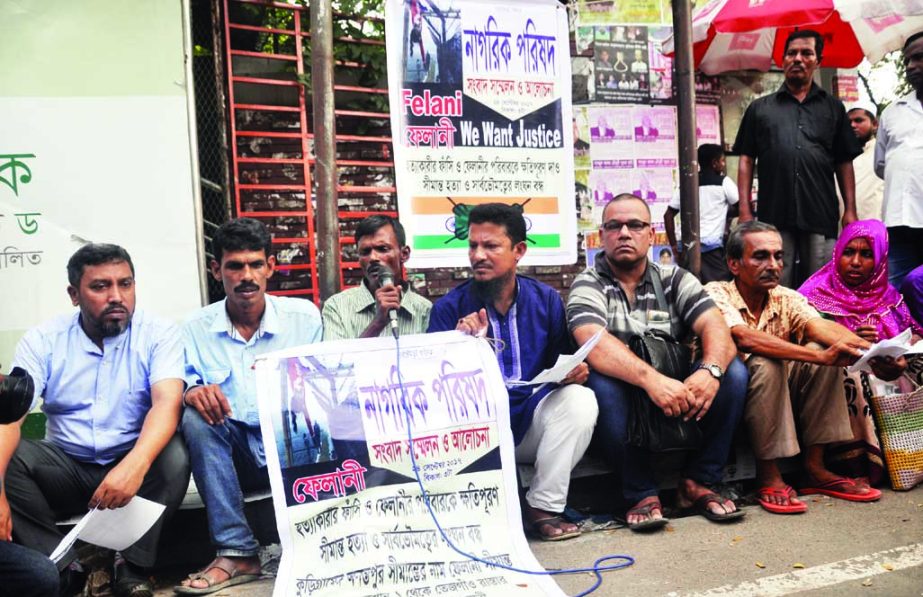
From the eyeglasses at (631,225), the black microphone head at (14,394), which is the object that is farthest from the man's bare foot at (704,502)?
the black microphone head at (14,394)

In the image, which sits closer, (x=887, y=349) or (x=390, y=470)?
(x=390, y=470)

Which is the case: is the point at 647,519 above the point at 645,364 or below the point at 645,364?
below

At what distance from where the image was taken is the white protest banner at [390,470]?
9.26 ft

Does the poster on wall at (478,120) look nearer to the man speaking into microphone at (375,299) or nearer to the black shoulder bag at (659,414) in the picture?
the man speaking into microphone at (375,299)

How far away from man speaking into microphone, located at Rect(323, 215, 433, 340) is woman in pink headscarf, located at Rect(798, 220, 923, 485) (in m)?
2.20

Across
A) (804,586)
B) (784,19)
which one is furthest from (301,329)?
(784,19)

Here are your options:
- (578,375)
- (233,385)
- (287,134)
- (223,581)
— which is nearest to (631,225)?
(578,375)

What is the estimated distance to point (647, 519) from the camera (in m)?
3.48

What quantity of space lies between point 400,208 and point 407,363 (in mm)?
1186

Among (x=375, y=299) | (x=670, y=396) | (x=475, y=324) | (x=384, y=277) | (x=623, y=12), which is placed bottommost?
(x=670, y=396)

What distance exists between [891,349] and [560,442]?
160 centimetres

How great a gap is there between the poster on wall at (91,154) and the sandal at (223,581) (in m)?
1.85

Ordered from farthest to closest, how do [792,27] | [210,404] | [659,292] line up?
[792,27] < [659,292] < [210,404]

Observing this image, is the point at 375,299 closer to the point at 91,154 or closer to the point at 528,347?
the point at 528,347
